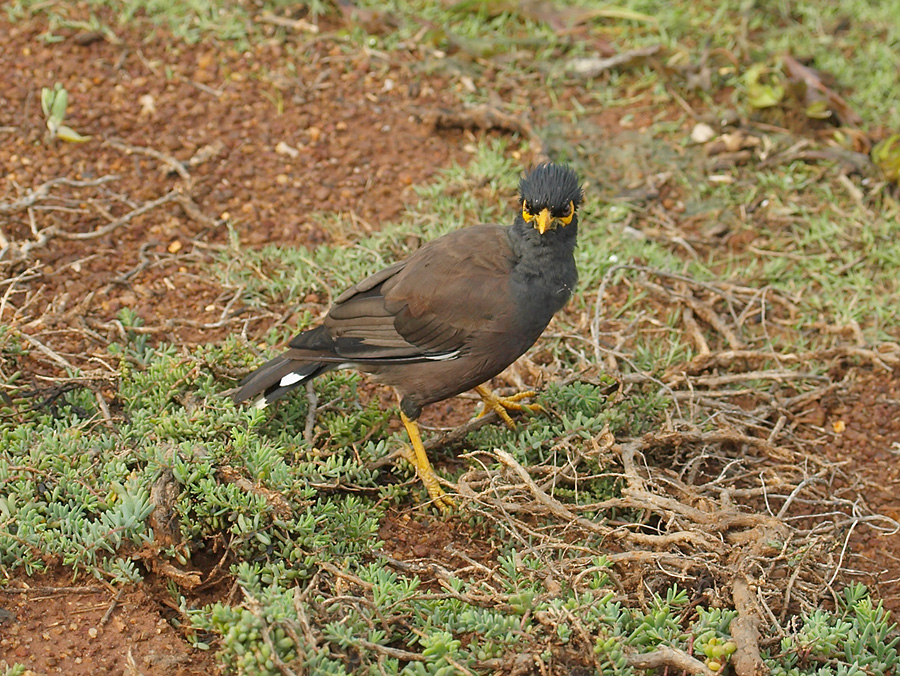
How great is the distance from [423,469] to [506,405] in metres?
0.62

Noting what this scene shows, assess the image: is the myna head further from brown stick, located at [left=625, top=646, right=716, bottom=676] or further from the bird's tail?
brown stick, located at [left=625, top=646, right=716, bottom=676]

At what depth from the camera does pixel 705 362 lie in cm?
518

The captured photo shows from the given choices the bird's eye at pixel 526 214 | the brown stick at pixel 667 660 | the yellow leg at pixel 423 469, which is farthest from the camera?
the bird's eye at pixel 526 214

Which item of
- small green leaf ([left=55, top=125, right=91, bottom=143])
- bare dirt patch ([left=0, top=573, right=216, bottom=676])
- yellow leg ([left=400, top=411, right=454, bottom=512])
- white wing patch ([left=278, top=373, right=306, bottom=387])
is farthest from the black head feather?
small green leaf ([left=55, top=125, right=91, bottom=143])

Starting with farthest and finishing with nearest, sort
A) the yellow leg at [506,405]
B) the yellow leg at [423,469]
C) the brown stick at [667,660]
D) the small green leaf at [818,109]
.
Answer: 1. the small green leaf at [818,109]
2. the yellow leg at [506,405]
3. the yellow leg at [423,469]
4. the brown stick at [667,660]

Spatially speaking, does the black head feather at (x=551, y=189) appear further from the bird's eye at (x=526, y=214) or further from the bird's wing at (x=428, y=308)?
the bird's wing at (x=428, y=308)

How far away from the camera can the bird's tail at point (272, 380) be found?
4.37m

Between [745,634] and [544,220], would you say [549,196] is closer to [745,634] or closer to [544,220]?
[544,220]

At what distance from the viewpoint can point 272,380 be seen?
437cm

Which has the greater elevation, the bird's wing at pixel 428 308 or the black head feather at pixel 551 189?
the black head feather at pixel 551 189

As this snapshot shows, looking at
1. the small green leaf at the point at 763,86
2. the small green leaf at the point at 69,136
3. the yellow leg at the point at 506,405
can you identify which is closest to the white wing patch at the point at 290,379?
the yellow leg at the point at 506,405

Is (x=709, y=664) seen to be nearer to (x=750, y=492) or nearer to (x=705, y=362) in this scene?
(x=750, y=492)

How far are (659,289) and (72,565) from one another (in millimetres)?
3514

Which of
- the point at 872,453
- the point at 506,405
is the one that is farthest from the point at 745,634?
the point at 872,453
